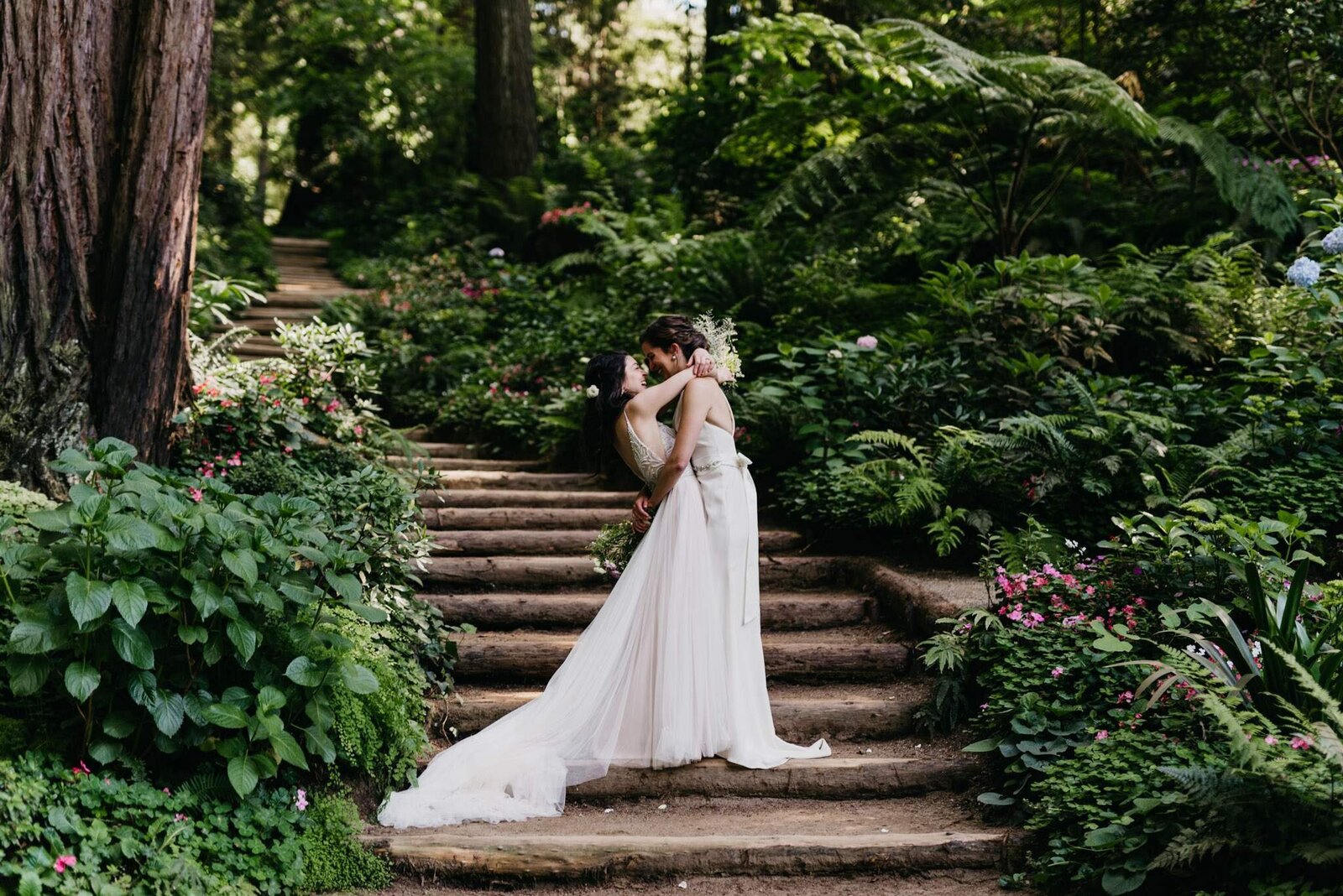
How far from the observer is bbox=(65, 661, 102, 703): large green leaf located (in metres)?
3.37

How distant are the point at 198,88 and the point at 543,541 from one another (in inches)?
131

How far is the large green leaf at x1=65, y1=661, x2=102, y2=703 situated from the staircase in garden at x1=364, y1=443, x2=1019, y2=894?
1.17 metres

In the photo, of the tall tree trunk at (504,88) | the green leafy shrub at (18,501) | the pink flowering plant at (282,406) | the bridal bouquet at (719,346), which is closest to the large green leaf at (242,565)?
the green leafy shrub at (18,501)

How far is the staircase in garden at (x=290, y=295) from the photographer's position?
1124 cm

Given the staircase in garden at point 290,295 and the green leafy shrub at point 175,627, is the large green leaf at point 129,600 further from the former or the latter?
the staircase in garden at point 290,295

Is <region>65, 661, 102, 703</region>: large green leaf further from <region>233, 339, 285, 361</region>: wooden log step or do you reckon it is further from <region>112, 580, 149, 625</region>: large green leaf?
<region>233, 339, 285, 361</region>: wooden log step

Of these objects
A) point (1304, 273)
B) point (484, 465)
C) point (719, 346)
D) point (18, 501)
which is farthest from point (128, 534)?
point (1304, 273)

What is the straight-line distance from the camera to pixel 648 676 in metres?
4.69

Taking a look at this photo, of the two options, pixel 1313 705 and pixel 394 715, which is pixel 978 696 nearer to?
pixel 1313 705

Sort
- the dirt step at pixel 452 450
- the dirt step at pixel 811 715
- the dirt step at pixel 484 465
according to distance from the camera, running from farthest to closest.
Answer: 1. the dirt step at pixel 452 450
2. the dirt step at pixel 484 465
3. the dirt step at pixel 811 715

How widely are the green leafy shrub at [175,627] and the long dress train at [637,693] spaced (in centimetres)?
81

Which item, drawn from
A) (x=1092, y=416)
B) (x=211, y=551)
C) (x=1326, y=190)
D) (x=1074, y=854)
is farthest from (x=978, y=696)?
(x=1326, y=190)

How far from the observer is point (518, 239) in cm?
1443

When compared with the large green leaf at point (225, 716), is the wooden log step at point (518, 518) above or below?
above
